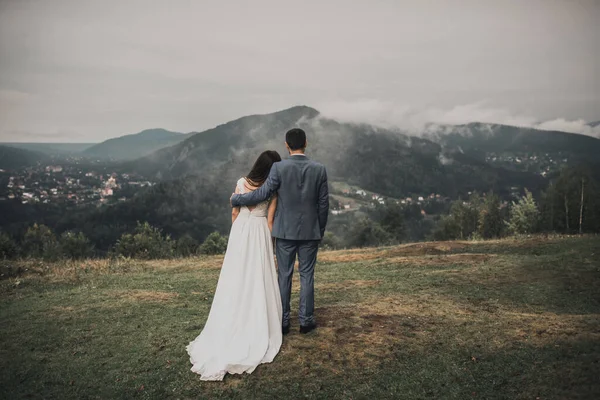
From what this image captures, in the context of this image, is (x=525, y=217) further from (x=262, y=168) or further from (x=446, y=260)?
(x=262, y=168)

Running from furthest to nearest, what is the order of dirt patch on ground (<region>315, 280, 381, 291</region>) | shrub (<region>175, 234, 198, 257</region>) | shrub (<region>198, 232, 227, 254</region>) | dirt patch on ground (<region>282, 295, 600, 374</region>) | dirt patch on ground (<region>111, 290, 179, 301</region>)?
shrub (<region>198, 232, 227, 254</region>)
shrub (<region>175, 234, 198, 257</region>)
dirt patch on ground (<region>315, 280, 381, 291</region>)
dirt patch on ground (<region>111, 290, 179, 301</region>)
dirt patch on ground (<region>282, 295, 600, 374</region>)

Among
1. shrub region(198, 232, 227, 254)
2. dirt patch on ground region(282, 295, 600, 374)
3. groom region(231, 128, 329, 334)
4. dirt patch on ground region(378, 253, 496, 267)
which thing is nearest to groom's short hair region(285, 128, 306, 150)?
groom region(231, 128, 329, 334)

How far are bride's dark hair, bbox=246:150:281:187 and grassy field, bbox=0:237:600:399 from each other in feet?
9.29

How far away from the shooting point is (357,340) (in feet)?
21.6

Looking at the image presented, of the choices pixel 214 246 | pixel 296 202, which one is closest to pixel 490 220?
pixel 214 246

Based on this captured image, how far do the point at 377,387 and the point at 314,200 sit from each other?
118 inches

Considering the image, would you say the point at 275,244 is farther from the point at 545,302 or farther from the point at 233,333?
the point at 545,302

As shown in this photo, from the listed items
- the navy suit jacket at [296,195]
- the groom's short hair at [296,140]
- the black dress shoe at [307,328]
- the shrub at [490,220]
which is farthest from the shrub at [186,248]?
the shrub at [490,220]

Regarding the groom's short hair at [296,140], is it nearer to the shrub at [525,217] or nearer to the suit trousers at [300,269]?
the suit trousers at [300,269]

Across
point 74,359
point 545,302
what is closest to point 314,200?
point 74,359

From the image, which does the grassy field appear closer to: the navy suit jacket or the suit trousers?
the suit trousers

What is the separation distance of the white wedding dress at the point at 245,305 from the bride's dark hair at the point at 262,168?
22 centimetres

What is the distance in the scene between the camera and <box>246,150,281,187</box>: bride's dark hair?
21.7ft

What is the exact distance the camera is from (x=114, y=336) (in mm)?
7539
